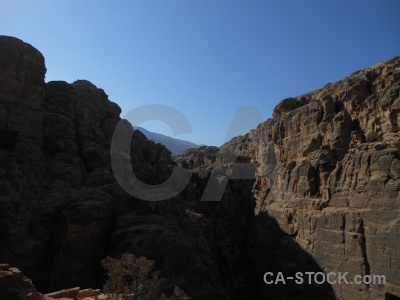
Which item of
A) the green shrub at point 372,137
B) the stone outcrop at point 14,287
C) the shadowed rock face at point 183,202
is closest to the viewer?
the stone outcrop at point 14,287

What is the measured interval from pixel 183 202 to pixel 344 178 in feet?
53.5

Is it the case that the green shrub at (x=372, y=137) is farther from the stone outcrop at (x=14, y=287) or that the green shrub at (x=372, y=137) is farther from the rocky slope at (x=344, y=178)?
the stone outcrop at (x=14, y=287)

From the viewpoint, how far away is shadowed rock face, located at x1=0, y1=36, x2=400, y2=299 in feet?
77.7

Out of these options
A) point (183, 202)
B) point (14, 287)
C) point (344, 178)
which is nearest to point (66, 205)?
point (183, 202)

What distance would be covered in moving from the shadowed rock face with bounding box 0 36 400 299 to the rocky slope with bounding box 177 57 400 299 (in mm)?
111

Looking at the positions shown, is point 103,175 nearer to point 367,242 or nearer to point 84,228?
point 84,228

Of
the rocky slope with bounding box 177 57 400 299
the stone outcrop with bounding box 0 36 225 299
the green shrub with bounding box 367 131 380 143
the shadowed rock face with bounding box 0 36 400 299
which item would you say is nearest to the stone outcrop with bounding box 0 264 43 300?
the stone outcrop with bounding box 0 36 225 299

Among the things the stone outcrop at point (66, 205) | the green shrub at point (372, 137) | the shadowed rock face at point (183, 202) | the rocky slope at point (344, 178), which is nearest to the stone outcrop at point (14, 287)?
the stone outcrop at point (66, 205)

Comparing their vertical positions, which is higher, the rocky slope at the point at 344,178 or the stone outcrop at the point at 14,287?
the rocky slope at the point at 344,178

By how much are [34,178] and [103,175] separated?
6.69 meters

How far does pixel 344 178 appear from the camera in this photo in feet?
92.3

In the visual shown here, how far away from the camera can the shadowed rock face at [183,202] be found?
23.7 metres

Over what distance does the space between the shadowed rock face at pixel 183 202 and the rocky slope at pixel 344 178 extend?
0.36 ft

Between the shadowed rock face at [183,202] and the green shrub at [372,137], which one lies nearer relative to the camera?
the shadowed rock face at [183,202]
